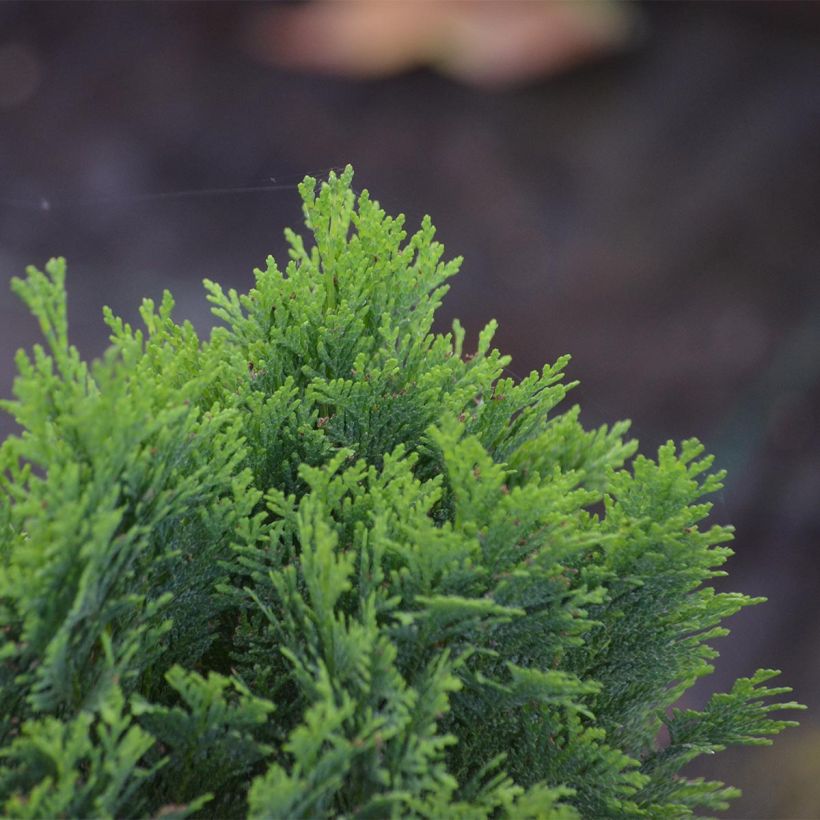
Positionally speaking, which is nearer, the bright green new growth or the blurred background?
the bright green new growth

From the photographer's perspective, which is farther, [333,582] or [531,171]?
[531,171]

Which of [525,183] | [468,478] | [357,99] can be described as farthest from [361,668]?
[357,99]

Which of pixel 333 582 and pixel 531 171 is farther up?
pixel 531 171

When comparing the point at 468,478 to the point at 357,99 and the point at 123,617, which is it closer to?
the point at 123,617

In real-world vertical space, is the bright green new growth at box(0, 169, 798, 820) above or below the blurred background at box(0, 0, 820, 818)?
below

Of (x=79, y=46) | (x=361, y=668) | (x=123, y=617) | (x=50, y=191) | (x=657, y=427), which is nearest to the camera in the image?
(x=361, y=668)
